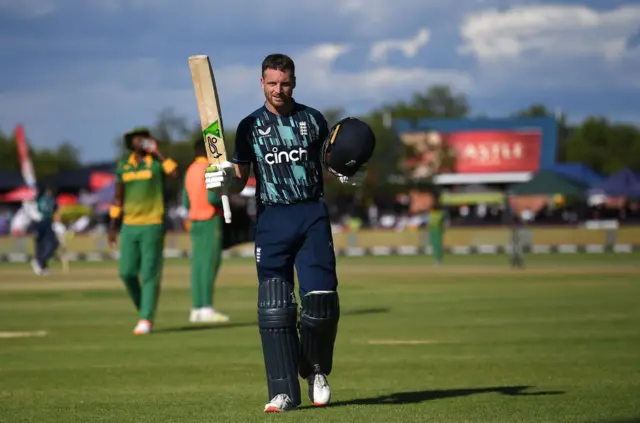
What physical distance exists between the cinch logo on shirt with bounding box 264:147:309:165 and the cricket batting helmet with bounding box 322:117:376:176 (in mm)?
215

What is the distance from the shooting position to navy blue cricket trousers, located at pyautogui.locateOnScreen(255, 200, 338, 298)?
30.0 feet

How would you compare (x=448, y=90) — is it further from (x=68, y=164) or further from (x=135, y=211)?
(x=135, y=211)

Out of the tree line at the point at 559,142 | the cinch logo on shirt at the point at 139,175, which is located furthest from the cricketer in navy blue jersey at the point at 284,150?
the tree line at the point at 559,142

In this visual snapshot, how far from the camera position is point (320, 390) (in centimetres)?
938

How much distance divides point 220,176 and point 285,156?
1.49 ft

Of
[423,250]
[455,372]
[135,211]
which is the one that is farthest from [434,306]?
[423,250]

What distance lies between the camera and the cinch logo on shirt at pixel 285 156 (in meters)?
9.14

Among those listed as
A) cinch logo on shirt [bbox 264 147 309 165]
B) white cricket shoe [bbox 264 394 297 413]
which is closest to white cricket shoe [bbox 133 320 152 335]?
white cricket shoe [bbox 264 394 297 413]

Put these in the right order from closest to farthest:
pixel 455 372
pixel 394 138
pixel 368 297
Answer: pixel 455 372
pixel 368 297
pixel 394 138

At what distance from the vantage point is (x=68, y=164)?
519 feet

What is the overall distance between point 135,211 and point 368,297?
7.94 m

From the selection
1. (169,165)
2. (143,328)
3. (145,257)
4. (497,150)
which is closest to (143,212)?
(145,257)

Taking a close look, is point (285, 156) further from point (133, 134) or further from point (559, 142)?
point (559, 142)

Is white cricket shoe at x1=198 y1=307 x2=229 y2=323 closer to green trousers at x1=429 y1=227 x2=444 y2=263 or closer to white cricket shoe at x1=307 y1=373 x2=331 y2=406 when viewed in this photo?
white cricket shoe at x1=307 y1=373 x2=331 y2=406
